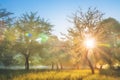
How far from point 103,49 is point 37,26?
16.3 metres

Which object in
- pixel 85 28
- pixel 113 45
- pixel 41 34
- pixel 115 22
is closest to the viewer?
pixel 85 28

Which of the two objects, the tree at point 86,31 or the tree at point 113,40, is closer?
the tree at point 86,31

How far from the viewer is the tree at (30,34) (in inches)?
1948

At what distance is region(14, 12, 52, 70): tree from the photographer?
49469mm

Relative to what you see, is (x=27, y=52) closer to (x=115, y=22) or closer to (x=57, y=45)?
(x=57, y=45)

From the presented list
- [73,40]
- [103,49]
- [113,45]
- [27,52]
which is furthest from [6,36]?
[113,45]

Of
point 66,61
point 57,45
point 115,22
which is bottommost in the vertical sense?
point 66,61

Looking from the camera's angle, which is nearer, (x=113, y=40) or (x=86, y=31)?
(x=86, y=31)

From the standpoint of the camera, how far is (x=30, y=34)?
50.7 meters

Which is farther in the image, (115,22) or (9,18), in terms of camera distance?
(115,22)

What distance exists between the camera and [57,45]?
6731 cm

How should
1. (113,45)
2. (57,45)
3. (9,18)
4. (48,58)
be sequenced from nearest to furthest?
(9,18), (113,45), (57,45), (48,58)

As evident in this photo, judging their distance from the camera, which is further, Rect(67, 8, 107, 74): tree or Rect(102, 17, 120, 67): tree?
Rect(102, 17, 120, 67): tree

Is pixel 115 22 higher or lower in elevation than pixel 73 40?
higher
